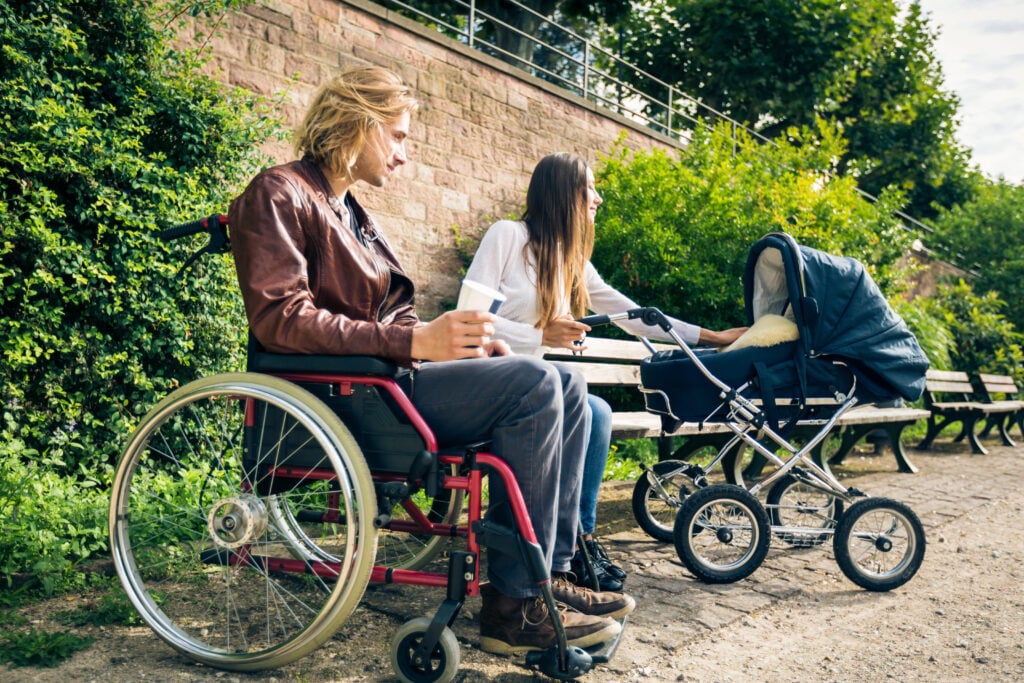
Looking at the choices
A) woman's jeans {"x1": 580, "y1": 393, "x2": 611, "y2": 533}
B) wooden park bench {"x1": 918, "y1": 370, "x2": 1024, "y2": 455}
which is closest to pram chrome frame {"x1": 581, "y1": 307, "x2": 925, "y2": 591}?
woman's jeans {"x1": 580, "y1": 393, "x2": 611, "y2": 533}

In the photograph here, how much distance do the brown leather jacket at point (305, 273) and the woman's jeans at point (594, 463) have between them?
3.64 ft

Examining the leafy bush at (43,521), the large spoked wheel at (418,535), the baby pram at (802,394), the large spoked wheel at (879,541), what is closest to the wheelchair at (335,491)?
the large spoked wheel at (418,535)

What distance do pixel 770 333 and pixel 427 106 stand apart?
5.42 meters

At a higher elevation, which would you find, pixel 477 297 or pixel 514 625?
pixel 477 297

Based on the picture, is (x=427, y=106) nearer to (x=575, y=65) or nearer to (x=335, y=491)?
(x=335, y=491)

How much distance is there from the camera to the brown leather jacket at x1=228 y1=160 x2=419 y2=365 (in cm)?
221

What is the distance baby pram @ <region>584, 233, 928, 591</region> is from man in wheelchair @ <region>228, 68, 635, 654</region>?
112cm

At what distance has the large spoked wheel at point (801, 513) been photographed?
384 centimetres

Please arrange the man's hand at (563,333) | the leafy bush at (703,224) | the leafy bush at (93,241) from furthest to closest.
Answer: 1. the leafy bush at (703,224)
2. the leafy bush at (93,241)
3. the man's hand at (563,333)

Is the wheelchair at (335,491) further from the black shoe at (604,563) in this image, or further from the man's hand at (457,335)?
the black shoe at (604,563)

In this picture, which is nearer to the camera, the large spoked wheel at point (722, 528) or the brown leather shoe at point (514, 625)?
the brown leather shoe at point (514, 625)

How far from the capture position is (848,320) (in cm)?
368

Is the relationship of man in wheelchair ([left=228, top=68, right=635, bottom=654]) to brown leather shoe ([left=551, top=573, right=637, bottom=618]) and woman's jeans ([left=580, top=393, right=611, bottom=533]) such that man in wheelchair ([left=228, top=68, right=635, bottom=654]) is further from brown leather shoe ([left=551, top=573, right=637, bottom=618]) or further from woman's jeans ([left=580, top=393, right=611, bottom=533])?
woman's jeans ([left=580, top=393, right=611, bottom=533])

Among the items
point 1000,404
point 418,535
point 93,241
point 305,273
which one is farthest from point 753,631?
point 1000,404
